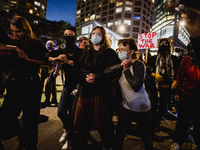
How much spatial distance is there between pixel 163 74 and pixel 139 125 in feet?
6.47

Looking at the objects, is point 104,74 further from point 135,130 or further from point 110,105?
point 135,130

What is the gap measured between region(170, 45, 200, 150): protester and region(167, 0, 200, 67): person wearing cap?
174 centimetres

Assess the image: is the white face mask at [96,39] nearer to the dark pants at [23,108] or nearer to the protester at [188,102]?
the dark pants at [23,108]

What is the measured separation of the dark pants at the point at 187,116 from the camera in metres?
2.23

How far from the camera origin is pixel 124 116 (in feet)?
6.18

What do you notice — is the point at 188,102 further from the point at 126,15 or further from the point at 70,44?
the point at 126,15

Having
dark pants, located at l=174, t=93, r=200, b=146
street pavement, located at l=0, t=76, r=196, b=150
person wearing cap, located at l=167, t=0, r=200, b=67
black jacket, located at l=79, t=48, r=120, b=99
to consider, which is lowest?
street pavement, located at l=0, t=76, r=196, b=150

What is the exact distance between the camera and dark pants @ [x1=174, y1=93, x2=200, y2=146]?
2232mm

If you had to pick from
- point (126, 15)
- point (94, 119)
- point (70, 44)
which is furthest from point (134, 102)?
point (126, 15)

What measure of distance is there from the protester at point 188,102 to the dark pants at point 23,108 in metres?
2.67

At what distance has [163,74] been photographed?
3.29 meters

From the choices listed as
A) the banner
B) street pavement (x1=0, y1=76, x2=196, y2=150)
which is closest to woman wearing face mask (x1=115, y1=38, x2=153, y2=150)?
street pavement (x1=0, y1=76, x2=196, y2=150)

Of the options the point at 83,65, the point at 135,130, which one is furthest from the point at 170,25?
the point at 83,65

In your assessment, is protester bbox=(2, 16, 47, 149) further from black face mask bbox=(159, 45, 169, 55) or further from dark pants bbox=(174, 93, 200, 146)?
black face mask bbox=(159, 45, 169, 55)
